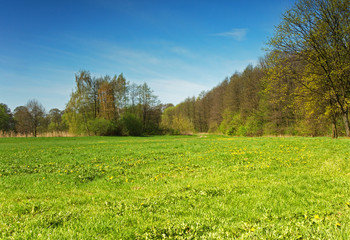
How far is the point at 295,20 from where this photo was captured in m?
20.9

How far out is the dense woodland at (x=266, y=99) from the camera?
20.5 metres

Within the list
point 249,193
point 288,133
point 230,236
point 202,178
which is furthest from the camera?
point 288,133

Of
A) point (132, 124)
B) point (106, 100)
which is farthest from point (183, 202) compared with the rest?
point (106, 100)

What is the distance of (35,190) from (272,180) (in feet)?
26.0

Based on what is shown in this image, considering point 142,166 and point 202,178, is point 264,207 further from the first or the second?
point 142,166

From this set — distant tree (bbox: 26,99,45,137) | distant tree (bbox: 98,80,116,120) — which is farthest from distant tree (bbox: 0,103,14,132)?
distant tree (bbox: 98,80,116,120)

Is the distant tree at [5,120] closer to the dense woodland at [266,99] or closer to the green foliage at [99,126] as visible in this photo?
the dense woodland at [266,99]

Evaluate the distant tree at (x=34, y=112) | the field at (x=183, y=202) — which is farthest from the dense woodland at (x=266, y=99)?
the field at (x=183, y=202)

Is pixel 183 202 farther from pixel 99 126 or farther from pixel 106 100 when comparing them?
pixel 106 100

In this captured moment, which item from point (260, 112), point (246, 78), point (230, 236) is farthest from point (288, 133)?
point (230, 236)

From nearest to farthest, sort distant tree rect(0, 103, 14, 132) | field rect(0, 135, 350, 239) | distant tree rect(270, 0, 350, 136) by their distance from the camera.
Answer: field rect(0, 135, 350, 239) < distant tree rect(270, 0, 350, 136) < distant tree rect(0, 103, 14, 132)

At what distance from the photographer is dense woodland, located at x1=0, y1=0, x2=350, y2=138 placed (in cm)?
2048

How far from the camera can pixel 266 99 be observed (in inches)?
1766

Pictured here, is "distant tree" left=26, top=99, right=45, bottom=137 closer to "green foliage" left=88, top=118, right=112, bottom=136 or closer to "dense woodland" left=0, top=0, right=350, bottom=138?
"dense woodland" left=0, top=0, right=350, bottom=138
